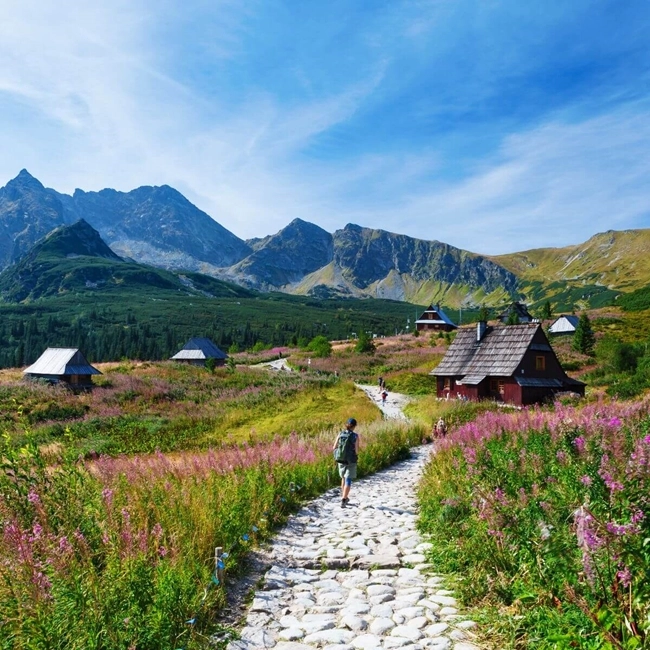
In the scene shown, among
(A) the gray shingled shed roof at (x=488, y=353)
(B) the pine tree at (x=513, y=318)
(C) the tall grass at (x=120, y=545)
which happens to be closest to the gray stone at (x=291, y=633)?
(C) the tall grass at (x=120, y=545)

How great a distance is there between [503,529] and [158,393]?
38.2 metres

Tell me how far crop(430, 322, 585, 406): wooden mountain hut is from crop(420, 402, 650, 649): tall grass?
84.4 ft

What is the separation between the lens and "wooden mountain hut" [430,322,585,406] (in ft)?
113

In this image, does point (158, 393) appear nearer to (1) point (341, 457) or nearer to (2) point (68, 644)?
(1) point (341, 457)

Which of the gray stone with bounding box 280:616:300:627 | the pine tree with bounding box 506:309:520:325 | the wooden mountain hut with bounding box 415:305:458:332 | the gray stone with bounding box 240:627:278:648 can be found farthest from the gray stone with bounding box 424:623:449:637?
the wooden mountain hut with bounding box 415:305:458:332

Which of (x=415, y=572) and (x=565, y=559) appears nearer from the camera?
(x=565, y=559)

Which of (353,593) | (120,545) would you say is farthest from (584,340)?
(120,545)

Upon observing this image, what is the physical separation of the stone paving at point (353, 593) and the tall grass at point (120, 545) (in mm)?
552

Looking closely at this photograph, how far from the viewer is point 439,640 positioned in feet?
14.8

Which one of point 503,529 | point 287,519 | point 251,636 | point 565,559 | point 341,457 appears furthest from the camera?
point 341,457

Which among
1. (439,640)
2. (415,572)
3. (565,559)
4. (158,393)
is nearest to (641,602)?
(565,559)

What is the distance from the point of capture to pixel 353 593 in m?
5.73

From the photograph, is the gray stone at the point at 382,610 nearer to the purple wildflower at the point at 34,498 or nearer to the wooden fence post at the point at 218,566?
the wooden fence post at the point at 218,566

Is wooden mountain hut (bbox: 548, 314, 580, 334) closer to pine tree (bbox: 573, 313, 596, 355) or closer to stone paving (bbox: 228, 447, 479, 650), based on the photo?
pine tree (bbox: 573, 313, 596, 355)
